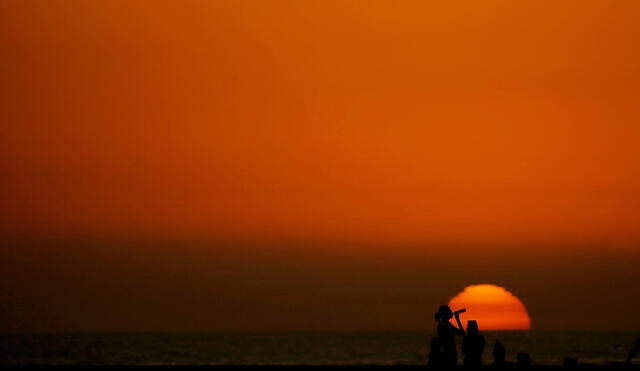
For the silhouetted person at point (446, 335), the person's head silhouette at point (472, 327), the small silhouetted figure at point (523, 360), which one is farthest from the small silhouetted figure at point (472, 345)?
the small silhouetted figure at point (523, 360)

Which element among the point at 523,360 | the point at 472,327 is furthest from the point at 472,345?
the point at 523,360

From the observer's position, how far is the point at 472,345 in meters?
23.6

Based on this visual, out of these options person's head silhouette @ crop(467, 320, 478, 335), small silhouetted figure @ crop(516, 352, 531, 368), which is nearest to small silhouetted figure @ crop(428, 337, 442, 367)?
person's head silhouette @ crop(467, 320, 478, 335)

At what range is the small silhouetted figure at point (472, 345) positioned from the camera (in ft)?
77.2

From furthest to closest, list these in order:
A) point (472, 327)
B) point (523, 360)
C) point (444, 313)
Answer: point (523, 360), point (472, 327), point (444, 313)

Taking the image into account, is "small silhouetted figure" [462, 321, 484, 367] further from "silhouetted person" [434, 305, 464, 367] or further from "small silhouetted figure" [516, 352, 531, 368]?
"small silhouetted figure" [516, 352, 531, 368]

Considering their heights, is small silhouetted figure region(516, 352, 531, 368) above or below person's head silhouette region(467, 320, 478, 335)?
below

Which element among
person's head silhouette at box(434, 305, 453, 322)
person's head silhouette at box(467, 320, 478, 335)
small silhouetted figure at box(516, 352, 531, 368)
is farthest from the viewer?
small silhouetted figure at box(516, 352, 531, 368)

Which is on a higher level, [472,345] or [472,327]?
[472,327]

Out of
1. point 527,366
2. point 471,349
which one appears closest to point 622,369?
point 527,366

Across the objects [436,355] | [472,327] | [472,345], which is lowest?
[436,355]

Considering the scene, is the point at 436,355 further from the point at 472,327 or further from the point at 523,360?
the point at 523,360

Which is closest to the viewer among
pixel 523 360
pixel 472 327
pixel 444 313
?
pixel 444 313

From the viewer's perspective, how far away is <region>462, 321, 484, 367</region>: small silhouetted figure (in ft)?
77.2
